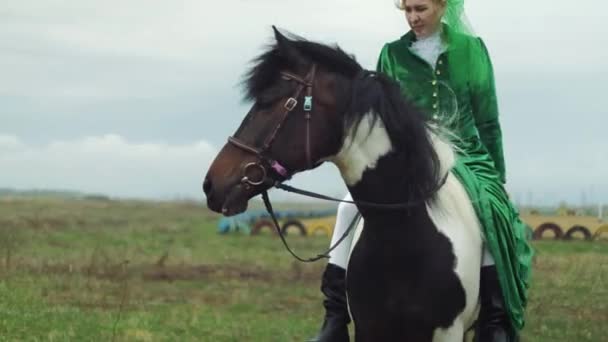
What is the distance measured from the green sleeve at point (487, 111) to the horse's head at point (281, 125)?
1.24 m

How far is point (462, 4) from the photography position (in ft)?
18.1

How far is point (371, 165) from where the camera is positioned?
4.42 m

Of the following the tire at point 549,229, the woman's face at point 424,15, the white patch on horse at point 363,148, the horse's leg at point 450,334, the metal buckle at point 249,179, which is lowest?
A: the tire at point 549,229

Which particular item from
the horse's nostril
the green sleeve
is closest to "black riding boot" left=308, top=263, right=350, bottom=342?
the green sleeve

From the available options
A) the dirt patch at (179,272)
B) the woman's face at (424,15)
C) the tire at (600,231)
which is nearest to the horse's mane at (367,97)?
the woman's face at (424,15)

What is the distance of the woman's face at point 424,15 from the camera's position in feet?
17.0

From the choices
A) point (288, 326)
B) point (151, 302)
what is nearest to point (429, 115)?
point (288, 326)

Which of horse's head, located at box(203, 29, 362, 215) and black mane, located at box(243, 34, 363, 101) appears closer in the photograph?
horse's head, located at box(203, 29, 362, 215)

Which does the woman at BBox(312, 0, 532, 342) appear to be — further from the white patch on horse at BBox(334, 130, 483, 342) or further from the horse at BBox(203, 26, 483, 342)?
the horse at BBox(203, 26, 483, 342)

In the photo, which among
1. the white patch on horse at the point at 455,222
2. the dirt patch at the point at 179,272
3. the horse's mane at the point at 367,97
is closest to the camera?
the horse's mane at the point at 367,97

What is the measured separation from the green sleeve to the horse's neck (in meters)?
1.10

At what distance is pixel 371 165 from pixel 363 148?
3.7 inches

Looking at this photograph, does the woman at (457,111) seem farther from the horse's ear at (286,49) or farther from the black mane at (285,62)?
the horse's ear at (286,49)

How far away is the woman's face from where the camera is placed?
17.0 ft
